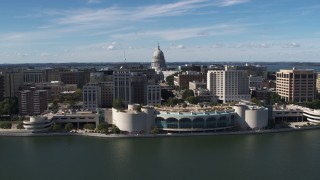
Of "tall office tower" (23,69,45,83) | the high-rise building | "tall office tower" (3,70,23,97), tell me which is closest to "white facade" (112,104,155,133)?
"tall office tower" (3,70,23,97)

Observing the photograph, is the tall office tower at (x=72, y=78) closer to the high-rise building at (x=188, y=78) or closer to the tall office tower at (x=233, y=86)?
the high-rise building at (x=188, y=78)

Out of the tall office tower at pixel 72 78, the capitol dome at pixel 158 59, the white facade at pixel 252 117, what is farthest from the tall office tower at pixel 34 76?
the white facade at pixel 252 117

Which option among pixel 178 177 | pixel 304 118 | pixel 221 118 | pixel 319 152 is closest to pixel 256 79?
pixel 304 118

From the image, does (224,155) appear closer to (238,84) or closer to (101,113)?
(101,113)

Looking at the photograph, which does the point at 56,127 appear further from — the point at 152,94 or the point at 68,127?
the point at 152,94

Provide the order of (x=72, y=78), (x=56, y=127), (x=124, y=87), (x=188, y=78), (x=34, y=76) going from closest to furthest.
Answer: (x=56, y=127)
(x=124, y=87)
(x=188, y=78)
(x=72, y=78)
(x=34, y=76)

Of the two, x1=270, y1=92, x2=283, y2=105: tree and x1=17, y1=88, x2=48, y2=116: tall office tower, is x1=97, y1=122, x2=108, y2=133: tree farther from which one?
x1=270, y1=92, x2=283, y2=105: tree

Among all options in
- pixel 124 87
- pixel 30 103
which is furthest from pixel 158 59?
pixel 30 103
